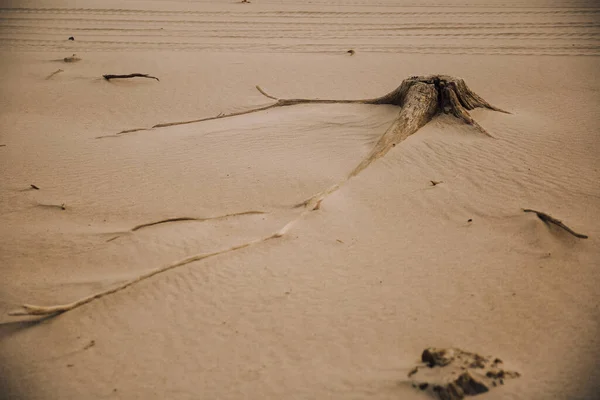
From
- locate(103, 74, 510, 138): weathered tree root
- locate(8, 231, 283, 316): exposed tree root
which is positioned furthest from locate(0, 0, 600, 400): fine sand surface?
locate(103, 74, 510, 138): weathered tree root

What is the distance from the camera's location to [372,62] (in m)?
7.18

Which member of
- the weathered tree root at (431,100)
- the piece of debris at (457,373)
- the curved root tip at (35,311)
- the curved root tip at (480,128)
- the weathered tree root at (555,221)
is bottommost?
the curved root tip at (35,311)

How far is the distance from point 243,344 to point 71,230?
6.03 ft

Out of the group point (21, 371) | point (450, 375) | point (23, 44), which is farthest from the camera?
point (23, 44)

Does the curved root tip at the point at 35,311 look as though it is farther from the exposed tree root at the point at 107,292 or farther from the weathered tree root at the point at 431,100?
the weathered tree root at the point at 431,100

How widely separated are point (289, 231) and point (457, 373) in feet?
5.25

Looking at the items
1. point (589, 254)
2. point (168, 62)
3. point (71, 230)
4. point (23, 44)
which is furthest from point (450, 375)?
point (23, 44)

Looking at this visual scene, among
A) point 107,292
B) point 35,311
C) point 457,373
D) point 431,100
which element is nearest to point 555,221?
point 457,373

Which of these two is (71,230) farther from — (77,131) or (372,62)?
(372,62)

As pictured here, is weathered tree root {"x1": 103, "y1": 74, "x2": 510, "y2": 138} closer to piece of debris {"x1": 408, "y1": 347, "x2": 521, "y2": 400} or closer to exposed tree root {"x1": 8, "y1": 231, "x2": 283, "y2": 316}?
exposed tree root {"x1": 8, "y1": 231, "x2": 283, "y2": 316}

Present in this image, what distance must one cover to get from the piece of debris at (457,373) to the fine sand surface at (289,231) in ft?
0.16

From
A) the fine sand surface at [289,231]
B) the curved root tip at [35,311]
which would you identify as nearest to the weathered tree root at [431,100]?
the fine sand surface at [289,231]

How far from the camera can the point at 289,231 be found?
336 cm

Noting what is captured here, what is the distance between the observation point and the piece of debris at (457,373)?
2.03 metres
